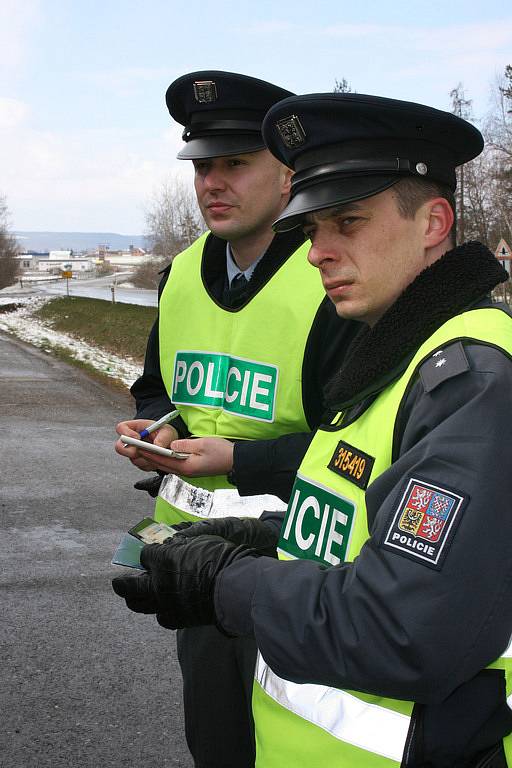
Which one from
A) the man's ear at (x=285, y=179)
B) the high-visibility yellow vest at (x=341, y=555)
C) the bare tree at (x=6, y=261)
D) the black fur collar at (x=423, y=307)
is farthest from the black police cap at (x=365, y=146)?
the bare tree at (x=6, y=261)

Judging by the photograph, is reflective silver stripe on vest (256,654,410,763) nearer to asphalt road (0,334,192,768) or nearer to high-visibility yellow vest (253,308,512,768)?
high-visibility yellow vest (253,308,512,768)

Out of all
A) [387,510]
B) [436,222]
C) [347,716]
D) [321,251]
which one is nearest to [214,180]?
[321,251]

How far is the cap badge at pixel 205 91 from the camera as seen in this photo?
110 inches

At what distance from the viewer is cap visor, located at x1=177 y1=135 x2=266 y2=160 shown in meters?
2.75

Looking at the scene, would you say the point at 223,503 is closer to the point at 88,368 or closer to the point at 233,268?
the point at 233,268

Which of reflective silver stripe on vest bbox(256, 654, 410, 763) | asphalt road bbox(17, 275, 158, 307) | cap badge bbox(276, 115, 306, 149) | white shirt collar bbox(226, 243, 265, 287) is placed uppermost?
cap badge bbox(276, 115, 306, 149)

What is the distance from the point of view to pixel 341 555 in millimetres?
1679

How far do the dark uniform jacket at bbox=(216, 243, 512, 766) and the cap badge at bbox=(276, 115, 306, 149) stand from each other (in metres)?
0.45

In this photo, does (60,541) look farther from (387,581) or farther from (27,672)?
(387,581)

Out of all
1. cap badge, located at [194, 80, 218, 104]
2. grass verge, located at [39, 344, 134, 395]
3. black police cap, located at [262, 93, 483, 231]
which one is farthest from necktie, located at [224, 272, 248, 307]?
grass verge, located at [39, 344, 134, 395]

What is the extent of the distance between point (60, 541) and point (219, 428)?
11.6ft

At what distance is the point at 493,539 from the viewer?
136 cm

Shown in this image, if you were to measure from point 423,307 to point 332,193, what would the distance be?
269mm

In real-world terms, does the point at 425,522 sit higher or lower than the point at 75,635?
higher
